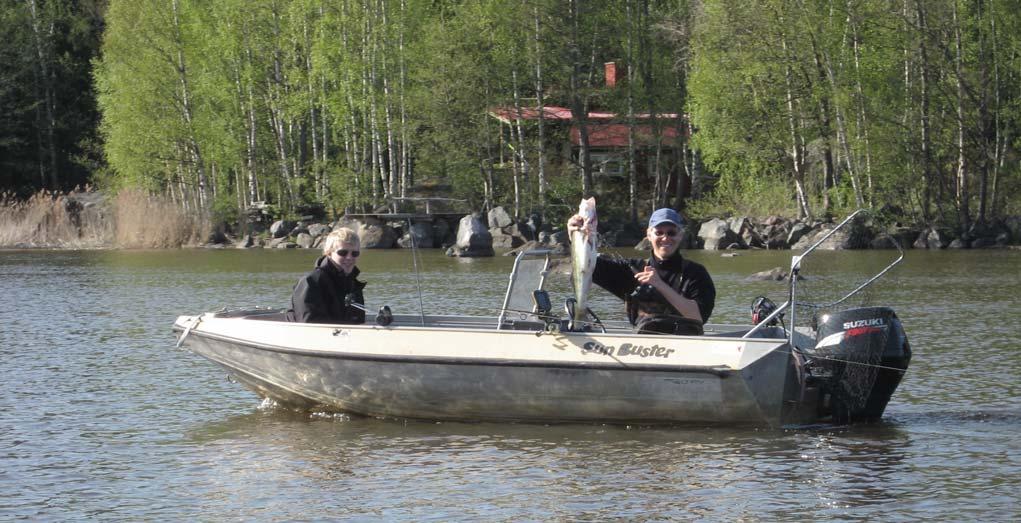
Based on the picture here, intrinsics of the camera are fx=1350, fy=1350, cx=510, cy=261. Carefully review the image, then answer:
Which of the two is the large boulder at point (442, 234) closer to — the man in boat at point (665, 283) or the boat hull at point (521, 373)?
the boat hull at point (521, 373)

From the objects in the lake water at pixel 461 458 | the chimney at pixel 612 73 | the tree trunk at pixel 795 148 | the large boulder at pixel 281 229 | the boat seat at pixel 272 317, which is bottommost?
the lake water at pixel 461 458

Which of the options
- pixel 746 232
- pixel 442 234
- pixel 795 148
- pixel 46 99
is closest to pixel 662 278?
pixel 746 232

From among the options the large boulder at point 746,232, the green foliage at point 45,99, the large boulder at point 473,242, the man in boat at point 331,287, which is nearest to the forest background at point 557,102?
the green foliage at point 45,99

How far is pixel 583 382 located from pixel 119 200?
35616 mm

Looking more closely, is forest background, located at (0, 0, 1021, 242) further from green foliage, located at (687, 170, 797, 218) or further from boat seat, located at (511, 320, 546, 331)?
boat seat, located at (511, 320, 546, 331)

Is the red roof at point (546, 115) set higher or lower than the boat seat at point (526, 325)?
higher

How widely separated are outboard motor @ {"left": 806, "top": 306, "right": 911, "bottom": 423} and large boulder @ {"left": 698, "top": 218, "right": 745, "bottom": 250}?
27.2 meters

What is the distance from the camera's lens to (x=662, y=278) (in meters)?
9.63

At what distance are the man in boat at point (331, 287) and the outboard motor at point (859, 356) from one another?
3.45 meters

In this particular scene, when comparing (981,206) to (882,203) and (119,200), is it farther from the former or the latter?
(119,200)

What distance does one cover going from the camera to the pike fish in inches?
342

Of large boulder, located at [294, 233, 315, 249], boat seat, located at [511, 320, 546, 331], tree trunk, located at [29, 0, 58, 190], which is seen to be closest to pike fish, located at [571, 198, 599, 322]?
boat seat, located at [511, 320, 546, 331]

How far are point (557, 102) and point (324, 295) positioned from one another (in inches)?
1311

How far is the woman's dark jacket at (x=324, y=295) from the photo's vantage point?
1039 centimetres
